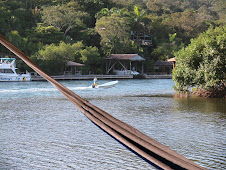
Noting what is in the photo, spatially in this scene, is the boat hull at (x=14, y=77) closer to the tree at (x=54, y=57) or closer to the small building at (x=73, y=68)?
the tree at (x=54, y=57)

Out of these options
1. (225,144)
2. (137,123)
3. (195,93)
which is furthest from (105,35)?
(225,144)

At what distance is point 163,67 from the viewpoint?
64.0m

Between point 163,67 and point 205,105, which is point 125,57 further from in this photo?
point 205,105

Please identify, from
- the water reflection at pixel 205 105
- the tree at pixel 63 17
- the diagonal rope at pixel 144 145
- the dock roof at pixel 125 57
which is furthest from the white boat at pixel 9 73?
the diagonal rope at pixel 144 145

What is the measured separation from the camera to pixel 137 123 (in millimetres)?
15375

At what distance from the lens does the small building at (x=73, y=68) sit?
53000 millimetres

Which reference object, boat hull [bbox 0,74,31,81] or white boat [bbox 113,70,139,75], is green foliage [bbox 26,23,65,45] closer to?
white boat [bbox 113,70,139,75]

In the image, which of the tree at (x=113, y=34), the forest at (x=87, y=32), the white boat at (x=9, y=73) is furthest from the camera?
the tree at (x=113, y=34)

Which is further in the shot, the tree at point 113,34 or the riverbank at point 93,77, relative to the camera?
the tree at point 113,34

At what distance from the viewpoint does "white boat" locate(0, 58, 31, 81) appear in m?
47.1

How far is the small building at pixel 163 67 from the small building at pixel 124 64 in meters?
2.46

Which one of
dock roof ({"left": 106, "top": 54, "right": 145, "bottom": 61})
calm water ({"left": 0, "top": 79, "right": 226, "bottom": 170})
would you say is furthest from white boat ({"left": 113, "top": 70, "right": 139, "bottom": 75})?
calm water ({"left": 0, "top": 79, "right": 226, "bottom": 170})

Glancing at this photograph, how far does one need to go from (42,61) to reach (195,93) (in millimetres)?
28255

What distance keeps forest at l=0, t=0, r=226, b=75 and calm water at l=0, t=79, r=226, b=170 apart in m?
33.2
